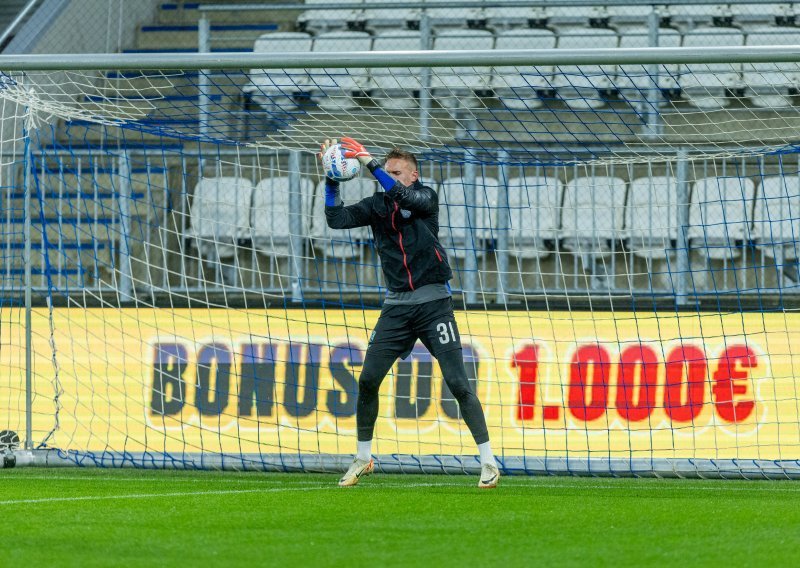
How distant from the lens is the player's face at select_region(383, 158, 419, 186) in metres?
6.61

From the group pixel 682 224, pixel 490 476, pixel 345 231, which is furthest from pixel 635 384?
pixel 345 231

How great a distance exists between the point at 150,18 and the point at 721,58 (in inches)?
386

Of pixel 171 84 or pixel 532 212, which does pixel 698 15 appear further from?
pixel 171 84

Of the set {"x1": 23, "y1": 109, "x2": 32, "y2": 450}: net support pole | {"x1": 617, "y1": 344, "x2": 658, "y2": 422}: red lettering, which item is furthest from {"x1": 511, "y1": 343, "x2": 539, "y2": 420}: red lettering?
{"x1": 23, "y1": 109, "x2": 32, "y2": 450}: net support pole

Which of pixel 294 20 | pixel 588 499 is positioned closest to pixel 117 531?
pixel 588 499

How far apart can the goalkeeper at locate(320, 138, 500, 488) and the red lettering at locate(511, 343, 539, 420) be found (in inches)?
67.5

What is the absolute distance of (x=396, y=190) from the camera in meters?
6.30

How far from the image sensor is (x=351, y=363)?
8414 millimetres

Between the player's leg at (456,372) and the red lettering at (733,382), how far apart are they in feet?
7.35

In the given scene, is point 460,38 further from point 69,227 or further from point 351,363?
point 351,363

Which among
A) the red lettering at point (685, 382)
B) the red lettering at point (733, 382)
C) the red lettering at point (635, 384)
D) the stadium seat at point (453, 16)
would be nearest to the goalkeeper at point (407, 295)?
the red lettering at point (635, 384)

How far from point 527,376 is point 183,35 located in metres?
7.94

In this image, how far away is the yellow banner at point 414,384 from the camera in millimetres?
8047

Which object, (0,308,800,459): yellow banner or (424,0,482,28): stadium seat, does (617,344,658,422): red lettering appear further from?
(424,0,482,28): stadium seat
